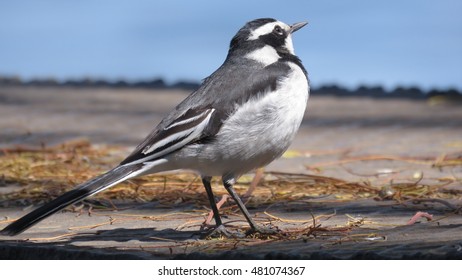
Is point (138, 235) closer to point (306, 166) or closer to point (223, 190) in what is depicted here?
point (223, 190)

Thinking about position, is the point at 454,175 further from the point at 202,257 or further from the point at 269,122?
the point at 202,257

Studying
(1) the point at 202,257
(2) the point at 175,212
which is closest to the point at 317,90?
(2) the point at 175,212

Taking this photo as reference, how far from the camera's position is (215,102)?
16.2 ft

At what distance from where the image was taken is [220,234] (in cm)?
488

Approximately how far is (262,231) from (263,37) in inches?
47.0

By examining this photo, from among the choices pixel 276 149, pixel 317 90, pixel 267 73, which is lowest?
pixel 317 90

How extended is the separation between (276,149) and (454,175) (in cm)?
230

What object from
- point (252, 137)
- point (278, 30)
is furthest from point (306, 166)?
point (252, 137)

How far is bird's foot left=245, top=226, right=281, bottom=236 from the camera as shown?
478cm

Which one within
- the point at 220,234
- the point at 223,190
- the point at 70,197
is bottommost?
the point at 223,190

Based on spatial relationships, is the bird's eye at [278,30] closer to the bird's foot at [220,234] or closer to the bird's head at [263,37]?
the bird's head at [263,37]

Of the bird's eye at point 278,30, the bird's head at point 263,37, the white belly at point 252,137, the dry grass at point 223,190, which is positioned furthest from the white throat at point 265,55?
the dry grass at point 223,190

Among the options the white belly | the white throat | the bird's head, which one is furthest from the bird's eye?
the white belly

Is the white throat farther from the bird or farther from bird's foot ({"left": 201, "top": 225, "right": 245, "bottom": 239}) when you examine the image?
bird's foot ({"left": 201, "top": 225, "right": 245, "bottom": 239})
